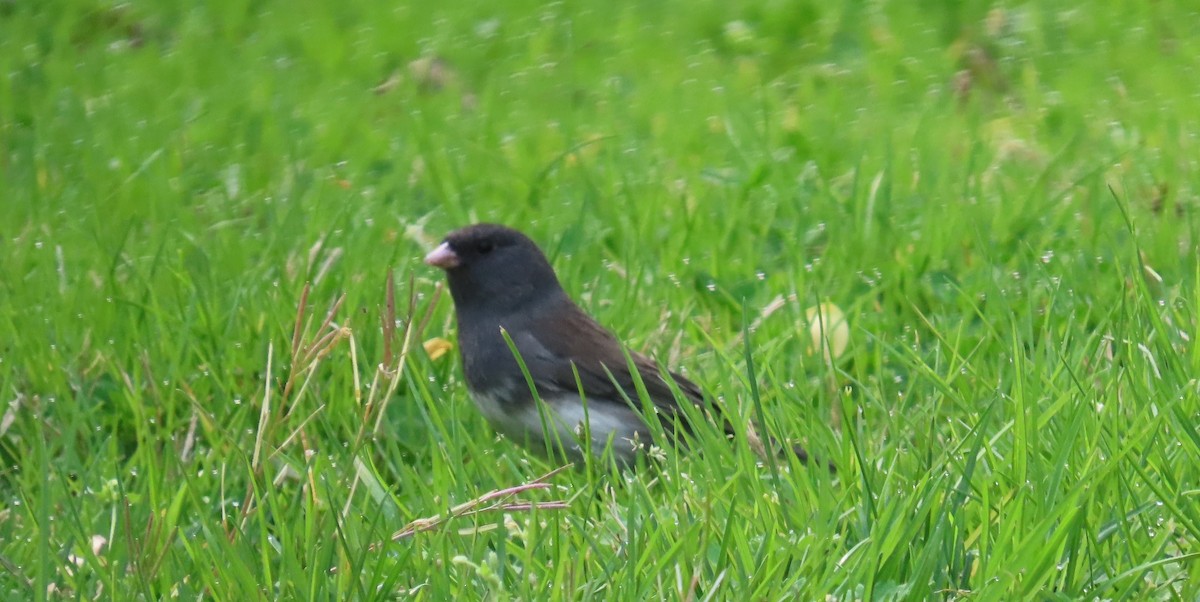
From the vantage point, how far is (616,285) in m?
3.92

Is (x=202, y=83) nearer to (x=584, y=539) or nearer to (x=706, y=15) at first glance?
(x=706, y=15)

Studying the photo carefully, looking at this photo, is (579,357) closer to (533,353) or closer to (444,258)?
(533,353)

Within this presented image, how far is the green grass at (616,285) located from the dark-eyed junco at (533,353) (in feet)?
0.41

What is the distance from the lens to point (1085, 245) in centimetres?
395

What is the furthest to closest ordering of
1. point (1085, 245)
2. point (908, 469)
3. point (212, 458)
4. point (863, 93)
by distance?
point (863, 93) → point (1085, 245) → point (212, 458) → point (908, 469)

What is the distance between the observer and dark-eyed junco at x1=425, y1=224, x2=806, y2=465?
10.5ft

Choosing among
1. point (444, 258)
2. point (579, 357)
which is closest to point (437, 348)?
point (444, 258)

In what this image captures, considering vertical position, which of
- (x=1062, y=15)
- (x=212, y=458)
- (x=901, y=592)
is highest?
(x=901, y=592)

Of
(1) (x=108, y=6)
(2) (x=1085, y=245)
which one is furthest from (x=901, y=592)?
(1) (x=108, y=6)

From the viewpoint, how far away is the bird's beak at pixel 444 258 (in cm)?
350

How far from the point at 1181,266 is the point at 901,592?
176 centimetres

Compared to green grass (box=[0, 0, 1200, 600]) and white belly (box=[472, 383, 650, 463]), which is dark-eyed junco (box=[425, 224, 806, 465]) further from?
green grass (box=[0, 0, 1200, 600])

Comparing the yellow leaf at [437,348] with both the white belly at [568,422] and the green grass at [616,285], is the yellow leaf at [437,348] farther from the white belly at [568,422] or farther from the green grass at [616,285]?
the white belly at [568,422]

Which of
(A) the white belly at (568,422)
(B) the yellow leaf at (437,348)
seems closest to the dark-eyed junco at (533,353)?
(A) the white belly at (568,422)
